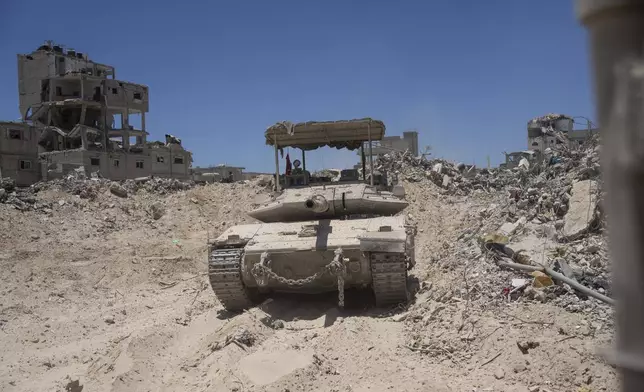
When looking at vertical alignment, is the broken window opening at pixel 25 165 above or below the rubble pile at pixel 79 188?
above

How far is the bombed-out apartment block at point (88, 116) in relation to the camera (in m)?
35.4

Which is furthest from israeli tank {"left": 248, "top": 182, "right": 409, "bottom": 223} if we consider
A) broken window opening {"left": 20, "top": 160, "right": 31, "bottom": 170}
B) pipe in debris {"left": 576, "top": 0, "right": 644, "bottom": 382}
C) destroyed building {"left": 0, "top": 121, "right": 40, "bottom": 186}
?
broken window opening {"left": 20, "top": 160, "right": 31, "bottom": 170}

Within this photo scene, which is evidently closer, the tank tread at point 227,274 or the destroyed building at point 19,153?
the tank tread at point 227,274

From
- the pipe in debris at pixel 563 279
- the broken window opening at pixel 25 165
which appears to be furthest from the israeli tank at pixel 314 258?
the broken window opening at pixel 25 165

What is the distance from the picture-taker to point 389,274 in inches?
284

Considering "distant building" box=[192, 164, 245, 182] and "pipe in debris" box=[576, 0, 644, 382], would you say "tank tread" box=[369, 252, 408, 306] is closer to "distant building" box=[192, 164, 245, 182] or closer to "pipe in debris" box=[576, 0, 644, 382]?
"pipe in debris" box=[576, 0, 644, 382]

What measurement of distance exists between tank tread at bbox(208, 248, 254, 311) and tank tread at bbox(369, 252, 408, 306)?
173cm

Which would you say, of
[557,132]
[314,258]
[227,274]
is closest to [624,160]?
[314,258]

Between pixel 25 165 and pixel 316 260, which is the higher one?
pixel 25 165

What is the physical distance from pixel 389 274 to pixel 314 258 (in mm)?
989

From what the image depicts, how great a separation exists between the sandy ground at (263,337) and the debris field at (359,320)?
22 mm

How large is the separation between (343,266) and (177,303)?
4054mm

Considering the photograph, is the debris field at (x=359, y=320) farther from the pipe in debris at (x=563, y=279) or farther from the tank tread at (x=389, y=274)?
the tank tread at (x=389, y=274)

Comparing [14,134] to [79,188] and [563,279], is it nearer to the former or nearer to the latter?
Answer: [79,188]
